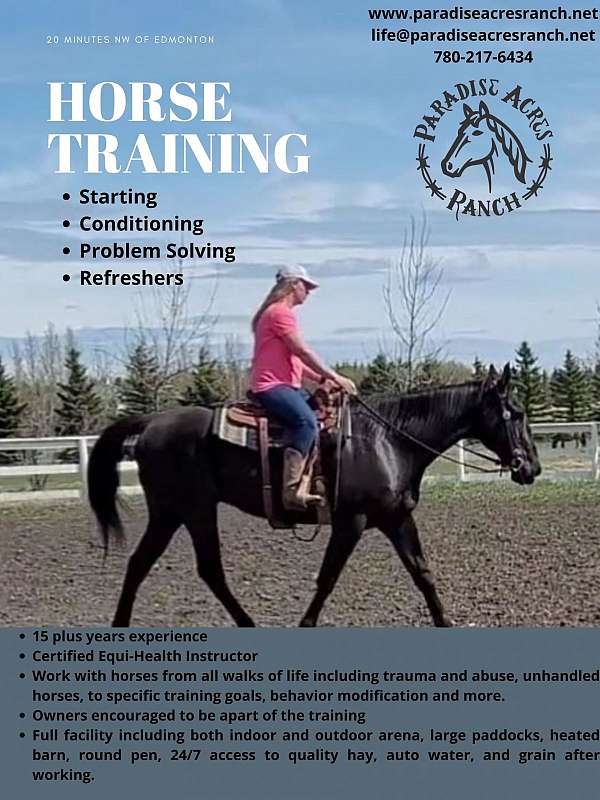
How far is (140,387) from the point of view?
5.76 metres

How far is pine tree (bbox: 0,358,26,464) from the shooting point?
5.72m

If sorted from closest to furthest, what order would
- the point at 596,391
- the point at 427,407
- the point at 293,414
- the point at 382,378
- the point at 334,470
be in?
the point at 293,414, the point at 334,470, the point at 427,407, the point at 382,378, the point at 596,391

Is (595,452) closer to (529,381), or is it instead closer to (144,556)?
(529,381)

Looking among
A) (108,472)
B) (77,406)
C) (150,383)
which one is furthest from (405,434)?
(77,406)

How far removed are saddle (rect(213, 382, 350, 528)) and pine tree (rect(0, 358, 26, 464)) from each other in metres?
0.80

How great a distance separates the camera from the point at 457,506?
5812 millimetres

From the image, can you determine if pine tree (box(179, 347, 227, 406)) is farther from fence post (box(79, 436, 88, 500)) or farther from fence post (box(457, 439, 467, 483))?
fence post (box(457, 439, 467, 483))

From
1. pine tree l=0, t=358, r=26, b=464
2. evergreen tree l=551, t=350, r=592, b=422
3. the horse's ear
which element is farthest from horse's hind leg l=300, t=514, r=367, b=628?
pine tree l=0, t=358, r=26, b=464

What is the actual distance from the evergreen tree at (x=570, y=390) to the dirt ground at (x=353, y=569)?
0.29 meters

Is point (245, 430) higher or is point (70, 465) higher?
point (245, 430)

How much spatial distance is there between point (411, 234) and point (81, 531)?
1692mm

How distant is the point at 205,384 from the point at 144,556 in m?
0.68

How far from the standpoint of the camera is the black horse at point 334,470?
5.54 m

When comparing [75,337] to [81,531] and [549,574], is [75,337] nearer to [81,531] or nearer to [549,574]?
[81,531]
